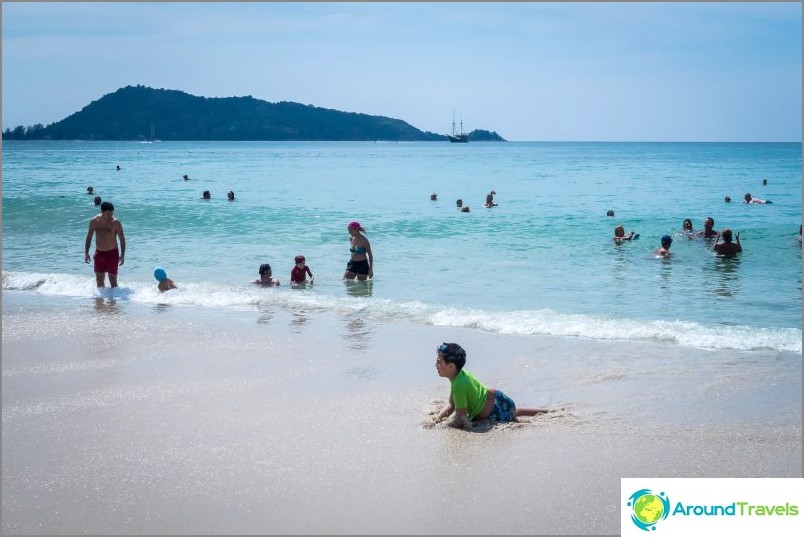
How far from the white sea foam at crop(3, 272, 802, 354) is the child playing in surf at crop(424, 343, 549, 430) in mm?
3363

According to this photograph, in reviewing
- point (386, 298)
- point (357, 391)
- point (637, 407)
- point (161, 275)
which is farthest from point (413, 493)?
point (161, 275)

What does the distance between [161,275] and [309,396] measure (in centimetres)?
650

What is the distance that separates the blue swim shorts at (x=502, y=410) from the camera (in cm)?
638

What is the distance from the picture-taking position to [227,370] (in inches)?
310

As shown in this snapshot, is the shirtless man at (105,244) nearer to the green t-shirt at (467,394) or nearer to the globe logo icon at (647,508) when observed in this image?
the green t-shirt at (467,394)

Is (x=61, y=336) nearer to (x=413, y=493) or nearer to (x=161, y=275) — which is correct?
(x=161, y=275)

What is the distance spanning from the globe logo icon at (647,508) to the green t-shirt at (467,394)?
5.44ft

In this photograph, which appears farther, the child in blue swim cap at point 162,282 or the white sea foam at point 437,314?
the child in blue swim cap at point 162,282

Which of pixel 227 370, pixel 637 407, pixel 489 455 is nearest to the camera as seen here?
pixel 489 455

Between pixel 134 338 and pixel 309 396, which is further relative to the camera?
pixel 134 338

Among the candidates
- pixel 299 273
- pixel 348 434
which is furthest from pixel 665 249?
pixel 348 434

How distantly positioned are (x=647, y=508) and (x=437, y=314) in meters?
6.07

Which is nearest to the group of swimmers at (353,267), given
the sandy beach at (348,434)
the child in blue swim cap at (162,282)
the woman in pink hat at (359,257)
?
the woman in pink hat at (359,257)

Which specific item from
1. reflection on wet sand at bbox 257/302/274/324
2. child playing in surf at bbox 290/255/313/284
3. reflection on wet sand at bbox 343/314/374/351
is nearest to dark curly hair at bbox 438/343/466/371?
reflection on wet sand at bbox 343/314/374/351
